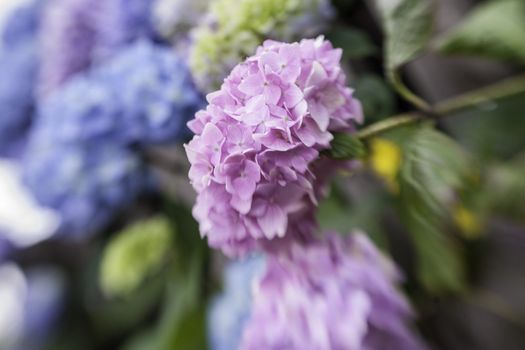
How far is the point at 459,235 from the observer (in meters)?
0.42

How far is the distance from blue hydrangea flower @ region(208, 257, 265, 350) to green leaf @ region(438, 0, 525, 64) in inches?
5.9

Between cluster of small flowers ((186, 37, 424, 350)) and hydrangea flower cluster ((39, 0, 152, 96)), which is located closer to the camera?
cluster of small flowers ((186, 37, 424, 350))

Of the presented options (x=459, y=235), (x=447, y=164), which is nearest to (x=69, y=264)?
(x=459, y=235)

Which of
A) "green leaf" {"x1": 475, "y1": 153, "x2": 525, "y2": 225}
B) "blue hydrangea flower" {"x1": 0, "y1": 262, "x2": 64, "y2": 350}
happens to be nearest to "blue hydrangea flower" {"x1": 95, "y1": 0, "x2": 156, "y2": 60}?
"green leaf" {"x1": 475, "y1": 153, "x2": 525, "y2": 225}

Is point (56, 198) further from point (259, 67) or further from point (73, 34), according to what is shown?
point (259, 67)

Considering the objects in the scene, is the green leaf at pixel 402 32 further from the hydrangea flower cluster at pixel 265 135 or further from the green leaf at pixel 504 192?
the green leaf at pixel 504 192

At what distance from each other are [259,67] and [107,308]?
0.59 metres

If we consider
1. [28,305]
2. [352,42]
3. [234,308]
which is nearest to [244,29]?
[352,42]

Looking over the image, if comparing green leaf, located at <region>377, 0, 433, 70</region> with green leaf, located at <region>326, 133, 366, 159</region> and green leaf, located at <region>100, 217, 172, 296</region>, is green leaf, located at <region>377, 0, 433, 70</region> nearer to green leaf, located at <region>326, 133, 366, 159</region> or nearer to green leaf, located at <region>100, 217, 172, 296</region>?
green leaf, located at <region>326, 133, 366, 159</region>

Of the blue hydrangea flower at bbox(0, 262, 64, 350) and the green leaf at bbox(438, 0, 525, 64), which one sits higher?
the green leaf at bbox(438, 0, 525, 64)

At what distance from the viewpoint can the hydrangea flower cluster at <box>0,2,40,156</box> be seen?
1.60ft

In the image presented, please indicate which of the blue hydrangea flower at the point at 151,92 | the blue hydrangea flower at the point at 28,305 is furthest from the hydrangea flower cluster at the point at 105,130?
the blue hydrangea flower at the point at 28,305

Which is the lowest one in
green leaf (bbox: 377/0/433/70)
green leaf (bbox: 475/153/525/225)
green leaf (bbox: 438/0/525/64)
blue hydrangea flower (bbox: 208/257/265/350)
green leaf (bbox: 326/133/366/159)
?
green leaf (bbox: 475/153/525/225)

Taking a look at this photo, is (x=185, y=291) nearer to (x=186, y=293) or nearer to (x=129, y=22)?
(x=186, y=293)
